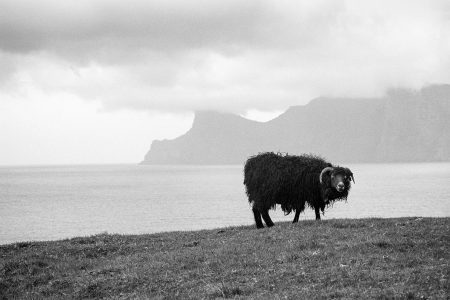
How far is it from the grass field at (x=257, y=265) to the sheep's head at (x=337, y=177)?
7.53ft

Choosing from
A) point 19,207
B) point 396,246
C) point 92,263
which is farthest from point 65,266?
point 19,207

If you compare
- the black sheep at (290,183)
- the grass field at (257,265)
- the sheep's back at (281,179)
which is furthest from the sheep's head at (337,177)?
the grass field at (257,265)

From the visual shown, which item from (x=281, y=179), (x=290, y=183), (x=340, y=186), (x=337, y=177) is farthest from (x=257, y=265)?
(x=337, y=177)

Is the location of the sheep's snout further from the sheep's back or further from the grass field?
the grass field

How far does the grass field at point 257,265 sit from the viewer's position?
Result: 13367 millimetres

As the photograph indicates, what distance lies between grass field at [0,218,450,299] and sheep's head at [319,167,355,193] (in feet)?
7.53

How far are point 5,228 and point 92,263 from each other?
65.9 m

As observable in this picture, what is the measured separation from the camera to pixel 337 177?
2575 centimetres

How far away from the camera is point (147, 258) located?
19250 mm

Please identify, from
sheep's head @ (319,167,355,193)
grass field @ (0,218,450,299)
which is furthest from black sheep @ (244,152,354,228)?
grass field @ (0,218,450,299)

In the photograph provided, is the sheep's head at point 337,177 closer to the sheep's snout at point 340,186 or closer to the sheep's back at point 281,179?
the sheep's snout at point 340,186

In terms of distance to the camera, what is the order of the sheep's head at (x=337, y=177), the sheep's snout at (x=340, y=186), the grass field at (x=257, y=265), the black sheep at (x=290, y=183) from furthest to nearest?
1. the black sheep at (x=290, y=183)
2. the sheep's head at (x=337, y=177)
3. the sheep's snout at (x=340, y=186)
4. the grass field at (x=257, y=265)

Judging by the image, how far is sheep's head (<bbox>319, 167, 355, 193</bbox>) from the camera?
2555 centimetres

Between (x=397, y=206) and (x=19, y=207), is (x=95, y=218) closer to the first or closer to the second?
(x=19, y=207)
